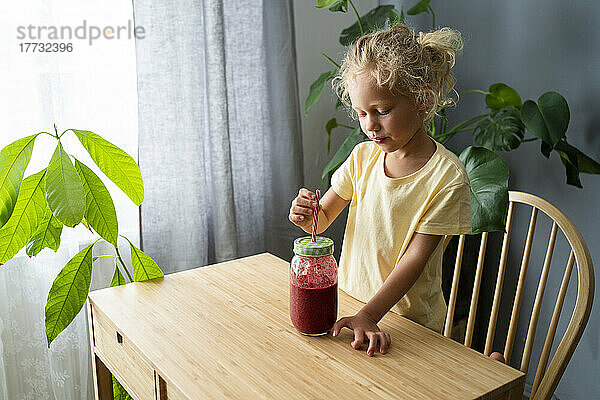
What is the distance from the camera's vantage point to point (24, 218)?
1321 millimetres

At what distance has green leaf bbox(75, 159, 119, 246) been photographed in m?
1.34

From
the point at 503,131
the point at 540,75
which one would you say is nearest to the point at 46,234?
the point at 503,131

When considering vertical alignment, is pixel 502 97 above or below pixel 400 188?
above

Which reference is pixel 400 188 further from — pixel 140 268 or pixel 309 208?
pixel 140 268

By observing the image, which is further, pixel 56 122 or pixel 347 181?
pixel 56 122

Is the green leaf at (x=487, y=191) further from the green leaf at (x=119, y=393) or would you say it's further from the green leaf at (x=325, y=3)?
the green leaf at (x=119, y=393)

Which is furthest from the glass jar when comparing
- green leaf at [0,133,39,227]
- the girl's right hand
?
green leaf at [0,133,39,227]

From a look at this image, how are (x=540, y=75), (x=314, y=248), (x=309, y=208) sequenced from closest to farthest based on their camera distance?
(x=314, y=248), (x=309, y=208), (x=540, y=75)

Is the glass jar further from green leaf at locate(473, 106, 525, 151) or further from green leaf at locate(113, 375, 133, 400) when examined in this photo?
green leaf at locate(473, 106, 525, 151)

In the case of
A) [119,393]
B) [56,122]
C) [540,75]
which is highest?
[540,75]

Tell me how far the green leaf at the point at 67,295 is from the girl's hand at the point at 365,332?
0.61 metres

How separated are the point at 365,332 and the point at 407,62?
1.61ft

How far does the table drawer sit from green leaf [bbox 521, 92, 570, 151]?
120 centimetres

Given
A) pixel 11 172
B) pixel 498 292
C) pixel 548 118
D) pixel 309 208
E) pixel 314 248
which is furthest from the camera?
pixel 548 118
